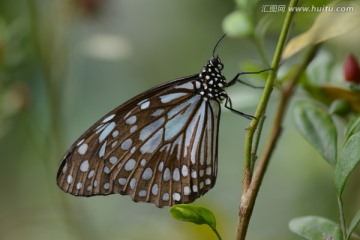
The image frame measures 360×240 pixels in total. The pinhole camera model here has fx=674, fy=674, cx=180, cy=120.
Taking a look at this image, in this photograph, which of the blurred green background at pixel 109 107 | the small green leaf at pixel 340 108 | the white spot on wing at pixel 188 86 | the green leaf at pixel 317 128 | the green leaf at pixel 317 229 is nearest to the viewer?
the green leaf at pixel 317 229

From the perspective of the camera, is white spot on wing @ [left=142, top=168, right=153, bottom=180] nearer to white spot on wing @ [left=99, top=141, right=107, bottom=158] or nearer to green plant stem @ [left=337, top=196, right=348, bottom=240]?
white spot on wing @ [left=99, top=141, right=107, bottom=158]

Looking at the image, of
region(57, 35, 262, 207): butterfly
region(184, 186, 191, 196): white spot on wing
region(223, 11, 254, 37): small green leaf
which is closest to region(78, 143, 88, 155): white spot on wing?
region(57, 35, 262, 207): butterfly

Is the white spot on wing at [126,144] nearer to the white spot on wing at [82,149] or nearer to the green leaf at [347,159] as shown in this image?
the white spot on wing at [82,149]

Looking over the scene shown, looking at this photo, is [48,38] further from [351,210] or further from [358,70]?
[358,70]

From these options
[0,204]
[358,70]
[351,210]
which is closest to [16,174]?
[0,204]

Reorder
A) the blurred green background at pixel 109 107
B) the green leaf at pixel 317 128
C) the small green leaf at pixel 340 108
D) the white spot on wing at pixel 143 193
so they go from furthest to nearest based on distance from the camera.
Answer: the blurred green background at pixel 109 107
the white spot on wing at pixel 143 193
the small green leaf at pixel 340 108
the green leaf at pixel 317 128

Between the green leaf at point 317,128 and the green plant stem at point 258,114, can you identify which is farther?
the green leaf at point 317,128

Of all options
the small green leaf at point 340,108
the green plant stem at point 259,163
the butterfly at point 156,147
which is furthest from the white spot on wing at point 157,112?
the green plant stem at point 259,163
